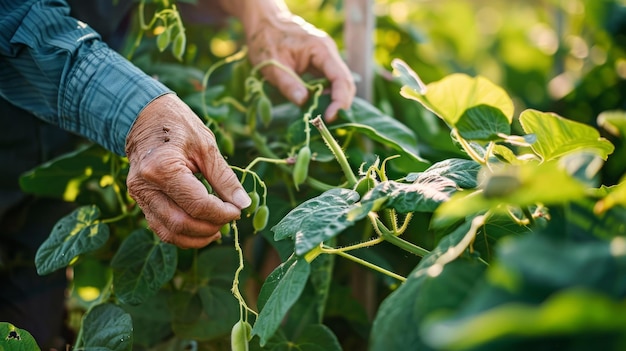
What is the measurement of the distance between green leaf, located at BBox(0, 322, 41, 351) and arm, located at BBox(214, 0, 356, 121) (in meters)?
0.57

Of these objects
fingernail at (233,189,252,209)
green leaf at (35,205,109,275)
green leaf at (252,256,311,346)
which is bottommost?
green leaf at (35,205,109,275)

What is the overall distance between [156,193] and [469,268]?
16.6 inches

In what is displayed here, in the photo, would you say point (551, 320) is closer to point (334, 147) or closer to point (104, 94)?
point (334, 147)

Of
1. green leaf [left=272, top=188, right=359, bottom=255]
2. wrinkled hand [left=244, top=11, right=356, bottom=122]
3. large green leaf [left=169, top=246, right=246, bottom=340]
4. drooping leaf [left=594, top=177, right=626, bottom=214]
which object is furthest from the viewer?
wrinkled hand [left=244, top=11, right=356, bottom=122]

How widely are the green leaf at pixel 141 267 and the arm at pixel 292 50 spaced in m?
0.35

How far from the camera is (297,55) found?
1.28 metres

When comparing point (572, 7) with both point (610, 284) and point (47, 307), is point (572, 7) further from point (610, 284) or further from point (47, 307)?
point (610, 284)

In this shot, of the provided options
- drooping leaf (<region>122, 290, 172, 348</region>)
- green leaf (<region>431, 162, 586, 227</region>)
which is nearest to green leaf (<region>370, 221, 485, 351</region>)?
green leaf (<region>431, 162, 586, 227</region>)

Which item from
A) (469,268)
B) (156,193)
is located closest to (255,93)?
(156,193)

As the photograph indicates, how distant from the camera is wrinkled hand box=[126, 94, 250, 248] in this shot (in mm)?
818

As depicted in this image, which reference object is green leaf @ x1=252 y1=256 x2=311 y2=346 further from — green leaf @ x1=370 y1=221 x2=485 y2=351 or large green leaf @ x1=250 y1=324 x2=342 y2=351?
large green leaf @ x1=250 y1=324 x2=342 y2=351

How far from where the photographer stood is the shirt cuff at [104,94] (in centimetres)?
91

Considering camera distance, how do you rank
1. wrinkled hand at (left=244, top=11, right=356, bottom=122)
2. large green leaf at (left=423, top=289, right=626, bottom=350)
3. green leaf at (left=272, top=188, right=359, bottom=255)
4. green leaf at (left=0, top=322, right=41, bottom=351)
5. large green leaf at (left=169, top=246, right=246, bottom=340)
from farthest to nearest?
wrinkled hand at (left=244, top=11, right=356, bottom=122), large green leaf at (left=169, top=246, right=246, bottom=340), green leaf at (left=0, top=322, right=41, bottom=351), green leaf at (left=272, top=188, right=359, bottom=255), large green leaf at (left=423, top=289, right=626, bottom=350)

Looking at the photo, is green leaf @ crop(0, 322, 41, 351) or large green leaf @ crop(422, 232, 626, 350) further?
green leaf @ crop(0, 322, 41, 351)
